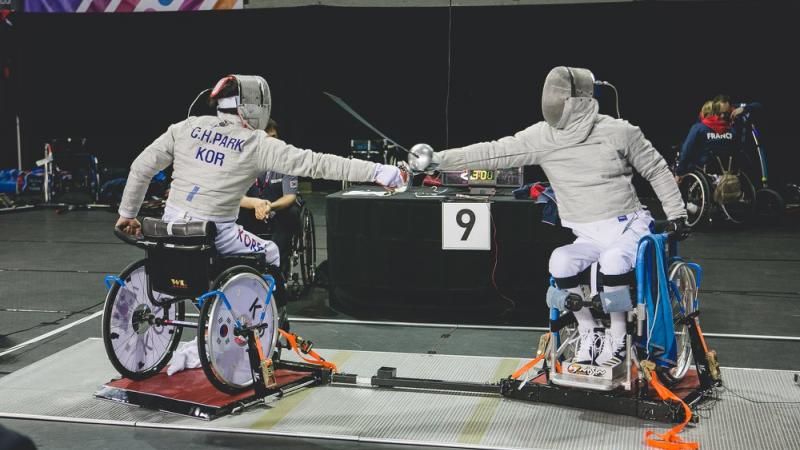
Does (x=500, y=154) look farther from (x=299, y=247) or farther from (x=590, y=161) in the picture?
(x=299, y=247)

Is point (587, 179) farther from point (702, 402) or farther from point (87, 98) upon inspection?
point (87, 98)

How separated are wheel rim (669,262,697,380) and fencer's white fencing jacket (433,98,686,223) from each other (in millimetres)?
291

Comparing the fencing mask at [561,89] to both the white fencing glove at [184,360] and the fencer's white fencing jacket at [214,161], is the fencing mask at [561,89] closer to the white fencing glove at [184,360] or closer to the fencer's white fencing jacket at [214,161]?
the fencer's white fencing jacket at [214,161]

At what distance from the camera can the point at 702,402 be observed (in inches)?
152

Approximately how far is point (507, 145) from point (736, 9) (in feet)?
21.6

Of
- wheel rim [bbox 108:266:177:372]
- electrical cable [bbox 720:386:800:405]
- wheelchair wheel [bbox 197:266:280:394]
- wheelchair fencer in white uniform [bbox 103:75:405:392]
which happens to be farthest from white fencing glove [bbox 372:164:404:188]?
electrical cable [bbox 720:386:800:405]

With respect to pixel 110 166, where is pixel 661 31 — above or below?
above

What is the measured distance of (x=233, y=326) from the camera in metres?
3.87

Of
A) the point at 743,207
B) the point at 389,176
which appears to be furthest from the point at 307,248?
the point at 743,207

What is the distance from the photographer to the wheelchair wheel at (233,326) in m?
3.72

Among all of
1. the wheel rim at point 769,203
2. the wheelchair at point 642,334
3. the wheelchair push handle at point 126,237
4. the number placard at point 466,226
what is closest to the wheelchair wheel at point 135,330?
the wheelchair push handle at point 126,237

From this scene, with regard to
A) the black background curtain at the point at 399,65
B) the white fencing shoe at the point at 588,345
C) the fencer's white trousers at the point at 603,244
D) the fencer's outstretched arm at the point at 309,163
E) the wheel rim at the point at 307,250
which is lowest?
the white fencing shoe at the point at 588,345

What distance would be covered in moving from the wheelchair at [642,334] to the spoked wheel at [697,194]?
4.59 meters

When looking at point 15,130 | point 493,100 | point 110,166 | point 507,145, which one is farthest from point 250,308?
point 15,130
